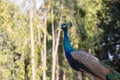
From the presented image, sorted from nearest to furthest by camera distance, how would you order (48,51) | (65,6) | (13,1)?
(13,1)
(65,6)
(48,51)

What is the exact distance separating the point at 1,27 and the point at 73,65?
2.49 meters

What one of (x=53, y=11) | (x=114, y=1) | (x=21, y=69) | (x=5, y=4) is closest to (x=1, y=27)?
(x=5, y=4)

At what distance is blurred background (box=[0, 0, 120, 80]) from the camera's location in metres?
6.55

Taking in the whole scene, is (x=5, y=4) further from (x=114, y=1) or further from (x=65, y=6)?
(x=114, y=1)

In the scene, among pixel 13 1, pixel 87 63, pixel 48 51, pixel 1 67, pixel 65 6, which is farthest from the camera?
pixel 48 51

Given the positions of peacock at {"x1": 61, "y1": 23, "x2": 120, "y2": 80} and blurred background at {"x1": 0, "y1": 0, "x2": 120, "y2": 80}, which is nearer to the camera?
peacock at {"x1": 61, "y1": 23, "x2": 120, "y2": 80}

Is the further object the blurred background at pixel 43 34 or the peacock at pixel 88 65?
the blurred background at pixel 43 34

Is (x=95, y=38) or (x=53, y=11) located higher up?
(x=53, y=11)

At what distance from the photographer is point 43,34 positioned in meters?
8.56

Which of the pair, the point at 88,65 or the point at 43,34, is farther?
the point at 43,34

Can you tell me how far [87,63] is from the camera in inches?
162

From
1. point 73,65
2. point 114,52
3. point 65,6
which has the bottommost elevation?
point 114,52

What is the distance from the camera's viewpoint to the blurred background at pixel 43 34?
6549mm

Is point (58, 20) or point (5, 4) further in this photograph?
point (58, 20)
